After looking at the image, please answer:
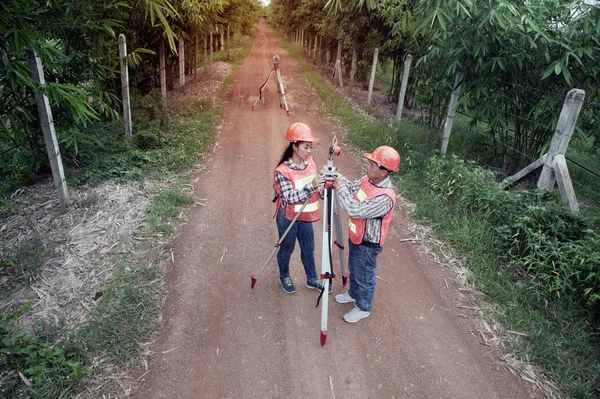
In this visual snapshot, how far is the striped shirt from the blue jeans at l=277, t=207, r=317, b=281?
0.59 m

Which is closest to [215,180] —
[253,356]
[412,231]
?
[412,231]

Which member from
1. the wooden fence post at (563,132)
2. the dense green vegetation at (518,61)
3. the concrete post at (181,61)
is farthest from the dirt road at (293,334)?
the concrete post at (181,61)

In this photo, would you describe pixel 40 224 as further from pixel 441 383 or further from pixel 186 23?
pixel 186 23

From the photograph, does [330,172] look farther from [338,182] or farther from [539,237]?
[539,237]

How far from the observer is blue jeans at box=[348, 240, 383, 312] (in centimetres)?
357

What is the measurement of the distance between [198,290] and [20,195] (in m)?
3.60

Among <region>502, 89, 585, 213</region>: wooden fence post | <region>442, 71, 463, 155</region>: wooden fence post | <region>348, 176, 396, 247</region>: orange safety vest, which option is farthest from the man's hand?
<region>442, 71, 463, 155</region>: wooden fence post

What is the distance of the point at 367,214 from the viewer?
331cm

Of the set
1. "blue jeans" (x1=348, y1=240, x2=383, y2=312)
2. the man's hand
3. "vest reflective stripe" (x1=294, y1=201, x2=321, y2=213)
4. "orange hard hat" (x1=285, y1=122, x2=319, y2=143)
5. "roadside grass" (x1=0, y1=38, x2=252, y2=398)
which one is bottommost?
"roadside grass" (x1=0, y1=38, x2=252, y2=398)

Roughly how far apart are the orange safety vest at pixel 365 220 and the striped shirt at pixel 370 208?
3 centimetres

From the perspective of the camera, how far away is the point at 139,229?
4.95 meters

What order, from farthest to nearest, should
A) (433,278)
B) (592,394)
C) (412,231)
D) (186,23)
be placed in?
(186,23) → (412,231) → (433,278) → (592,394)

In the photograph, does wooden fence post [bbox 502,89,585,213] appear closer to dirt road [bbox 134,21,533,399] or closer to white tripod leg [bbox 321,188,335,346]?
dirt road [bbox 134,21,533,399]

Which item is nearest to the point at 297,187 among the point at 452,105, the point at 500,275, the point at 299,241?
the point at 299,241
